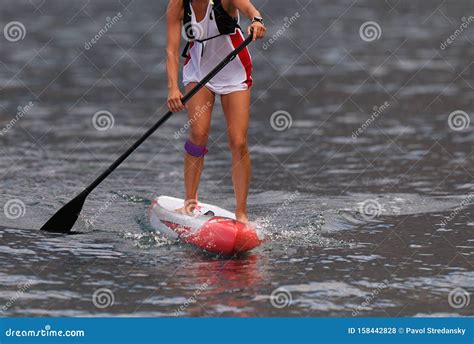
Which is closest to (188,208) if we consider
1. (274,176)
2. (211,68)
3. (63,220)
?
(63,220)

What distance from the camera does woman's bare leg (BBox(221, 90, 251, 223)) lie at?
30.9 feet

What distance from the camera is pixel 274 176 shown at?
12.5m

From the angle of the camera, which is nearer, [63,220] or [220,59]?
[220,59]

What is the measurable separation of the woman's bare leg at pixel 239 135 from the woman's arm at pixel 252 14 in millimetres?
675

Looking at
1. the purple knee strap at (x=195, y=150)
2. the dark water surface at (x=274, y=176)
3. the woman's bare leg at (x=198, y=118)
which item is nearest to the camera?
the dark water surface at (x=274, y=176)

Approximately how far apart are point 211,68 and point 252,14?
71cm

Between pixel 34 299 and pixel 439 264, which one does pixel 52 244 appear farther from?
pixel 439 264

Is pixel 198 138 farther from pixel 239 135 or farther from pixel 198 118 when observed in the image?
pixel 239 135

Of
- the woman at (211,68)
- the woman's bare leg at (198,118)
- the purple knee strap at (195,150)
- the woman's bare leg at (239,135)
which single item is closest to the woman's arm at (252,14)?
the woman at (211,68)

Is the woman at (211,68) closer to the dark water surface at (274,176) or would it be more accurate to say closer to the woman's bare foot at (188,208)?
the woman's bare foot at (188,208)

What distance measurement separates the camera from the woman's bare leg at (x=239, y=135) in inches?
371

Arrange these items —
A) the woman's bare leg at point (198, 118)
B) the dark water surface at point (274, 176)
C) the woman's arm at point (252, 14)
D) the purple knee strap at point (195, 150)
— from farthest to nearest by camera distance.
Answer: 1. the purple knee strap at point (195, 150)
2. the woman's bare leg at point (198, 118)
3. the woman's arm at point (252, 14)
4. the dark water surface at point (274, 176)

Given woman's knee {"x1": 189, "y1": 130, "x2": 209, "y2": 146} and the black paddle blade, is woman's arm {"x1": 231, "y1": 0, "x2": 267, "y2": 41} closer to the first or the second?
woman's knee {"x1": 189, "y1": 130, "x2": 209, "y2": 146}

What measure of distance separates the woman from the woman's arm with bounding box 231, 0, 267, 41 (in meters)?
0.10
